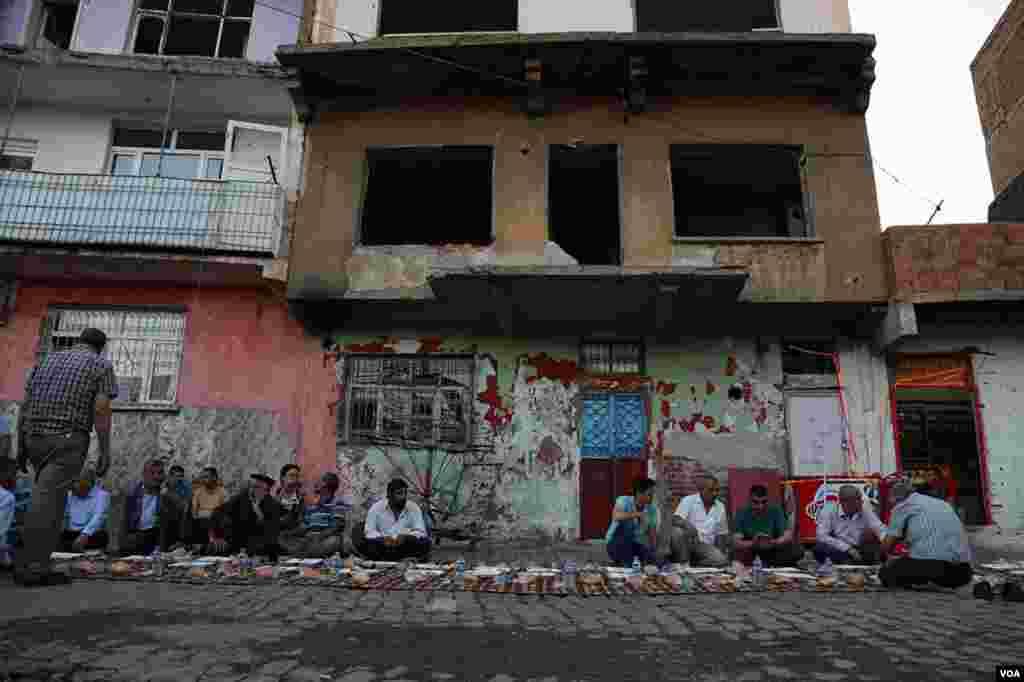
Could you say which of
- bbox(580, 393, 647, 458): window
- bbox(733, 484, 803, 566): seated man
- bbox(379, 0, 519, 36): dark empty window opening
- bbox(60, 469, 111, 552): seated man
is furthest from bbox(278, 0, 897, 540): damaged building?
bbox(60, 469, 111, 552): seated man

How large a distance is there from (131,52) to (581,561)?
1176 cm

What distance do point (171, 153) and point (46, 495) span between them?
905 cm

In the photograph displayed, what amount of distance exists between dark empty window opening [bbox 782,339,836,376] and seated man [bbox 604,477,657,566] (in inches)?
182

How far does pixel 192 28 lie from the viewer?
1252cm

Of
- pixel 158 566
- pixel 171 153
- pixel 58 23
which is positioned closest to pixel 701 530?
pixel 158 566

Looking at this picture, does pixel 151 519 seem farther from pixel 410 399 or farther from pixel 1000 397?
pixel 1000 397

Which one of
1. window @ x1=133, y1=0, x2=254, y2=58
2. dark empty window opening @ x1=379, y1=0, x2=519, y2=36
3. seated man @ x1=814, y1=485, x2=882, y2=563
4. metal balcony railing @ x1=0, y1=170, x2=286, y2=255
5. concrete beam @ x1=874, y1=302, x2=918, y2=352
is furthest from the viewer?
window @ x1=133, y1=0, x2=254, y2=58

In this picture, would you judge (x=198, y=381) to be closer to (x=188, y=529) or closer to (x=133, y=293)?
(x=133, y=293)

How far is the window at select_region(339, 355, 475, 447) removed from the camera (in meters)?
10.5

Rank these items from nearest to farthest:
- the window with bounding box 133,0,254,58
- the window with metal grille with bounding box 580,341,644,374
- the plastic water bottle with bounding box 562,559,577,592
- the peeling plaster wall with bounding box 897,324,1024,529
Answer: the plastic water bottle with bounding box 562,559,577,592 → the peeling plaster wall with bounding box 897,324,1024,529 → the window with metal grille with bounding box 580,341,644,374 → the window with bounding box 133,0,254,58

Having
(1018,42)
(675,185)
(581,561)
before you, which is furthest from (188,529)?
(1018,42)

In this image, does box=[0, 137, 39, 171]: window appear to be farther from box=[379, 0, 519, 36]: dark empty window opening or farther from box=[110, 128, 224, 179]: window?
box=[379, 0, 519, 36]: dark empty window opening

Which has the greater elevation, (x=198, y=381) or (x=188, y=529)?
(x=198, y=381)

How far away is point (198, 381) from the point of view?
10.7 metres
